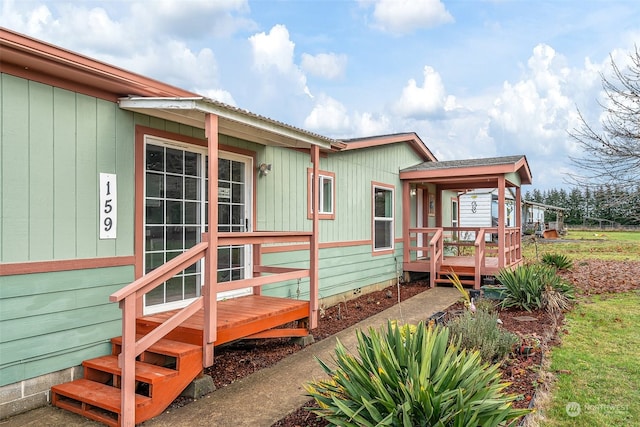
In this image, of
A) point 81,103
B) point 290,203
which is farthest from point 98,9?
point 290,203

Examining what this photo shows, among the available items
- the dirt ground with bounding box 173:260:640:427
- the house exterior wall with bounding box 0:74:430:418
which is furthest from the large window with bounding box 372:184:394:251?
the house exterior wall with bounding box 0:74:430:418

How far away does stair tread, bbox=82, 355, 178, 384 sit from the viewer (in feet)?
11.7

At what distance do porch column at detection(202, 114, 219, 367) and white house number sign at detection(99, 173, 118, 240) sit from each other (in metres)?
1.02

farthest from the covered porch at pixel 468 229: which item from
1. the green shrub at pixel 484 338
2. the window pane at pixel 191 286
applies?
the window pane at pixel 191 286

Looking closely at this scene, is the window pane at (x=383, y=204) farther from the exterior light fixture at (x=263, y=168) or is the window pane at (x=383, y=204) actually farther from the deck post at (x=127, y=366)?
the deck post at (x=127, y=366)

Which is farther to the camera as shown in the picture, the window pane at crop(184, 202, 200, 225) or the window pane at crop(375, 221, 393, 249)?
the window pane at crop(375, 221, 393, 249)

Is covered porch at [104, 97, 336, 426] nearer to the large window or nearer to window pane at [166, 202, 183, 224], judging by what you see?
window pane at [166, 202, 183, 224]

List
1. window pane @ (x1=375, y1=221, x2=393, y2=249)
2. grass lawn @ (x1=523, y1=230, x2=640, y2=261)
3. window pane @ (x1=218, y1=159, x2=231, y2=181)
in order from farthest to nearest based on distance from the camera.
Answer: grass lawn @ (x1=523, y1=230, x2=640, y2=261), window pane @ (x1=375, y1=221, x2=393, y2=249), window pane @ (x1=218, y1=159, x2=231, y2=181)

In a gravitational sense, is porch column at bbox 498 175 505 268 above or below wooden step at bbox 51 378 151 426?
above

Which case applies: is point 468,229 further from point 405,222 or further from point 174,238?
point 174,238

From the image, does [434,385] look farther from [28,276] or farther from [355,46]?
[355,46]

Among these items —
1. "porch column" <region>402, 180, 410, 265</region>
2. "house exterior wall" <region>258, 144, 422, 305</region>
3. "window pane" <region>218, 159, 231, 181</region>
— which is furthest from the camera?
"porch column" <region>402, 180, 410, 265</region>

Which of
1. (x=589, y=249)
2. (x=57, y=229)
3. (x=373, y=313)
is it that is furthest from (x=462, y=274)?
(x=589, y=249)

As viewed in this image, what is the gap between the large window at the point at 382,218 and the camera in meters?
9.80
